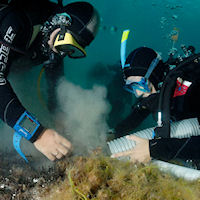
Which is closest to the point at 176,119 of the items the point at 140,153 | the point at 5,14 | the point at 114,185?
the point at 140,153

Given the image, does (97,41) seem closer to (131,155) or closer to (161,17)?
(161,17)

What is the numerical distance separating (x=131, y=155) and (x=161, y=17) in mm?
15858

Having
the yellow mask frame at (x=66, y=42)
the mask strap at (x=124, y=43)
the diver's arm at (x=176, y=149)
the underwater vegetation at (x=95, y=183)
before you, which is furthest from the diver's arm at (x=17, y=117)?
the mask strap at (x=124, y=43)

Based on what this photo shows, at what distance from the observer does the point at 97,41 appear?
43.1ft

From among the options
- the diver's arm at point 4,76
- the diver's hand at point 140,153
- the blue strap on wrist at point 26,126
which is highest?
the diver's arm at point 4,76

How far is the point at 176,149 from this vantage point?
204cm

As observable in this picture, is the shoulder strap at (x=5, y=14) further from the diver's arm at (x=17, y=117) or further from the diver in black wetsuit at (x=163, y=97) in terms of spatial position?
the diver in black wetsuit at (x=163, y=97)

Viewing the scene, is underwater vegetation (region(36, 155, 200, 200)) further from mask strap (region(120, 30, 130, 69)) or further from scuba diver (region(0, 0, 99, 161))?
mask strap (region(120, 30, 130, 69))

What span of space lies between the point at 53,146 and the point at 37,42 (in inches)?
71.9

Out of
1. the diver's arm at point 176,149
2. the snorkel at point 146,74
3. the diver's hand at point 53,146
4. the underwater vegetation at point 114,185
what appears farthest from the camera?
the snorkel at point 146,74

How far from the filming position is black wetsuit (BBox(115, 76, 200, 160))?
2.04 m

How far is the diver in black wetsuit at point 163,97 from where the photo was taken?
206cm

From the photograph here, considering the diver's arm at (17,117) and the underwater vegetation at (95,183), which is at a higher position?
the diver's arm at (17,117)

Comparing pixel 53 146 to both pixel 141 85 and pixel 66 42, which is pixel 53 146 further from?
pixel 141 85
